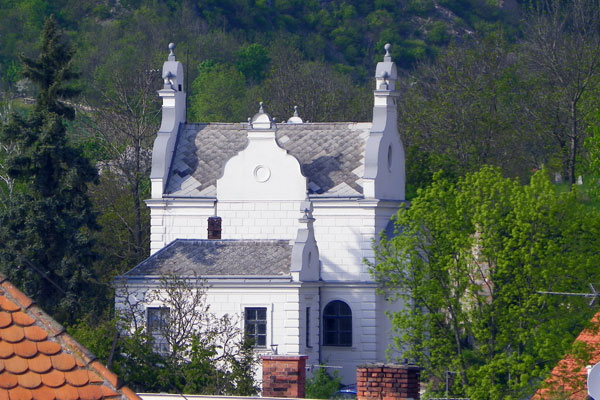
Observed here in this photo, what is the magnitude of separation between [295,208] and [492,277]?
8263 millimetres

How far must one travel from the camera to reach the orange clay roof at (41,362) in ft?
23.5

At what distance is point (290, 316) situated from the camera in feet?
133

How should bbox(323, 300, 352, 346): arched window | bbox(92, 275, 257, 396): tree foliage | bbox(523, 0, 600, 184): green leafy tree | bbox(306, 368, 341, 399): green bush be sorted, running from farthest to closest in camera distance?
bbox(523, 0, 600, 184): green leafy tree, bbox(323, 300, 352, 346): arched window, bbox(306, 368, 341, 399): green bush, bbox(92, 275, 257, 396): tree foliage

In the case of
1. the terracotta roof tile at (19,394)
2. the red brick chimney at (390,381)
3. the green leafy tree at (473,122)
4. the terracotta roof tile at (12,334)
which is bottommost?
the terracotta roof tile at (19,394)

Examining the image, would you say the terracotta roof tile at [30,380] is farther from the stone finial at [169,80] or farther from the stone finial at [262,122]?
the stone finial at [169,80]

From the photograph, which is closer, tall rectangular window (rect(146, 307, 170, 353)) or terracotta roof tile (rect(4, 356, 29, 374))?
terracotta roof tile (rect(4, 356, 29, 374))

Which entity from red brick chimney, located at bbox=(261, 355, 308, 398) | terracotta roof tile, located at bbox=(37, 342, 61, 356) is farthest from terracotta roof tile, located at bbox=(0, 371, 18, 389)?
red brick chimney, located at bbox=(261, 355, 308, 398)

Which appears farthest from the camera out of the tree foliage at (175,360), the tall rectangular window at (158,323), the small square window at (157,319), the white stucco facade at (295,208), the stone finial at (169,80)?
the stone finial at (169,80)

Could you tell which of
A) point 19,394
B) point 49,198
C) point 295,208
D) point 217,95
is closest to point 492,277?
point 295,208

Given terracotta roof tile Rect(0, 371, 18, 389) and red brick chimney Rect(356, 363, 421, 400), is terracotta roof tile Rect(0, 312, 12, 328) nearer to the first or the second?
terracotta roof tile Rect(0, 371, 18, 389)

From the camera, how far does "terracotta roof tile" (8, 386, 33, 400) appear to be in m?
7.09

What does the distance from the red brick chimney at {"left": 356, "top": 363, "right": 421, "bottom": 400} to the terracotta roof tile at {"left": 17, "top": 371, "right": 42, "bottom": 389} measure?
1164 cm

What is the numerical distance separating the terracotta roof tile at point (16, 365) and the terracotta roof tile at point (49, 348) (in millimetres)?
122

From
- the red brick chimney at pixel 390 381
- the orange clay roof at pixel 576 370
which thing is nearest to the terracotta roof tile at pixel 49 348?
the red brick chimney at pixel 390 381
